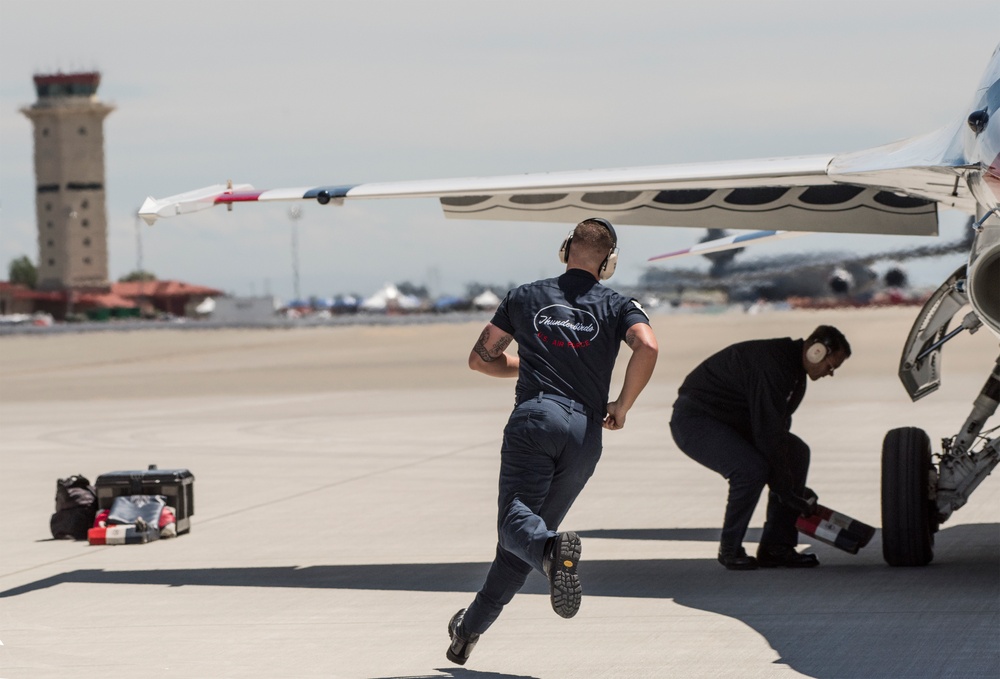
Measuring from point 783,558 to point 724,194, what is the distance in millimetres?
3346

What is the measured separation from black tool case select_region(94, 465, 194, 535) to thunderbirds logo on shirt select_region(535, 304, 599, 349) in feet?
17.5

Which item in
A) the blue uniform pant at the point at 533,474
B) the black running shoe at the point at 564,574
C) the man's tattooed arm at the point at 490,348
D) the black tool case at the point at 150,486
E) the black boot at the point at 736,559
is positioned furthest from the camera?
the black tool case at the point at 150,486

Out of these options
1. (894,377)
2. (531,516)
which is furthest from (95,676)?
(894,377)

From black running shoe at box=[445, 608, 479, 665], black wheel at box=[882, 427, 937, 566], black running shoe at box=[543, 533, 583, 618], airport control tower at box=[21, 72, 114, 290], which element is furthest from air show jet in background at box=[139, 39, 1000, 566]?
airport control tower at box=[21, 72, 114, 290]

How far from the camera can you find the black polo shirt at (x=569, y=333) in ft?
21.6

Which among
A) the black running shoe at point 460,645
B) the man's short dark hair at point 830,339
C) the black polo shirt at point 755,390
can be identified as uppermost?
the man's short dark hair at point 830,339

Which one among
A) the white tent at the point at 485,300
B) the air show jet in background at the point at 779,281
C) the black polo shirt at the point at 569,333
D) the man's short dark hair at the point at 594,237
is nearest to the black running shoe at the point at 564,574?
the black polo shirt at the point at 569,333

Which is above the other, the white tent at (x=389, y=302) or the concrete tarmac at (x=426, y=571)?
the concrete tarmac at (x=426, y=571)

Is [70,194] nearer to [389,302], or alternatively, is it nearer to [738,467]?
[389,302]

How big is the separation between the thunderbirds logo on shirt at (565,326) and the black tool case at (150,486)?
210 inches

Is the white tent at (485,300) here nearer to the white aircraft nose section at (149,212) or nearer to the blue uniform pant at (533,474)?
the white aircraft nose section at (149,212)

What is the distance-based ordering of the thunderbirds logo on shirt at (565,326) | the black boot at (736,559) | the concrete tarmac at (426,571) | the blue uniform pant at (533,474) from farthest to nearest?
the black boot at (736,559), the concrete tarmac at (426,571), the thunderbirds logo on shirt at (565,326), the blue uniform pant at (533,474)

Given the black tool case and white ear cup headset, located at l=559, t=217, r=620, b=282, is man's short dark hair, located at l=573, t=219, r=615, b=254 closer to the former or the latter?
white ear cup headset, located at l=559, t=217, r=620, b=282

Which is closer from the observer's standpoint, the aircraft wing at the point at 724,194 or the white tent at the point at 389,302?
the aircraft wing at the point at 724,194
